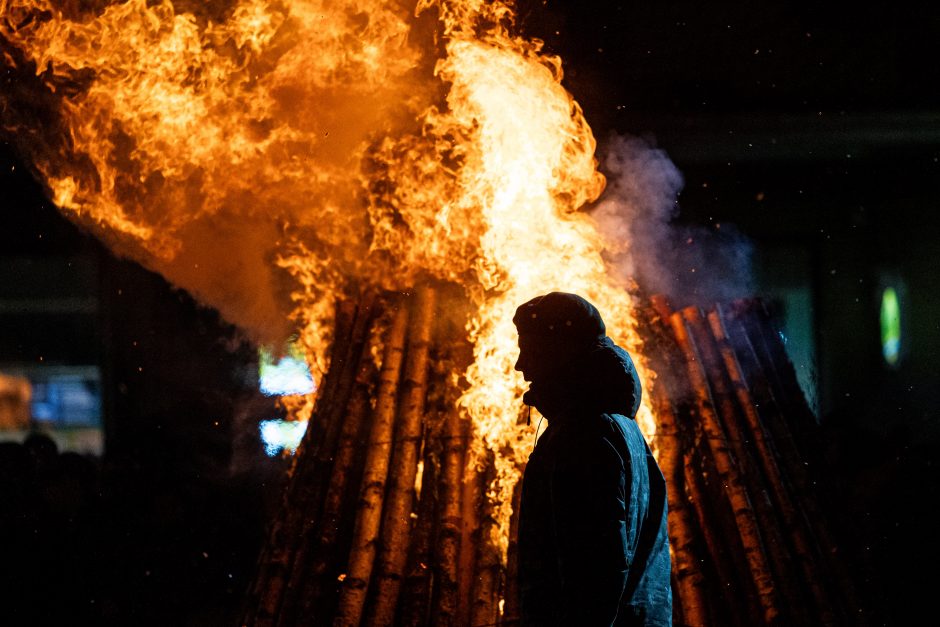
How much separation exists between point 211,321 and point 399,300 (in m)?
4.94

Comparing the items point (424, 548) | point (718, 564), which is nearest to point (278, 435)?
point (424, 548)

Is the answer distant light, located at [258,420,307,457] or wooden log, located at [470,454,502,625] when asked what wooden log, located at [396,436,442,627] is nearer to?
wooden log, located at [470,454,502,625]

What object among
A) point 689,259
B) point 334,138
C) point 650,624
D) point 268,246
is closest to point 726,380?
point 689,259

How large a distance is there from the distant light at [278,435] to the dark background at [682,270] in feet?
0.51

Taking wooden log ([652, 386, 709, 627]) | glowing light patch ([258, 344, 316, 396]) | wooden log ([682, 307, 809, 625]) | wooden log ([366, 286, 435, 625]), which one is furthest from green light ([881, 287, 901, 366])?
wooden log ([366, 286, 435, 625])

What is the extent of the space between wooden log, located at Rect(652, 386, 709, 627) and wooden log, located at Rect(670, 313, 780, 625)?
0.70 ft

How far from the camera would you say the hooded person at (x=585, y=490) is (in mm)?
2031

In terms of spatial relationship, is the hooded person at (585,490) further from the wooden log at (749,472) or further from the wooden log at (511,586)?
the wooden log at (749,472)

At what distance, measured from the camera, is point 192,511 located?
618 cm

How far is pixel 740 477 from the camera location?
13.4 feet

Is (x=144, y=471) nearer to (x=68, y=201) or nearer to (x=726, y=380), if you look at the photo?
(x=68, y=201)

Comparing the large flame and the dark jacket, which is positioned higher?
the large flame

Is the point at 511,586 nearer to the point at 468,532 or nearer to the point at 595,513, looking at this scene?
the point at 468,532

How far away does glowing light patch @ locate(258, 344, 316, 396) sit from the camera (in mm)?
7798
